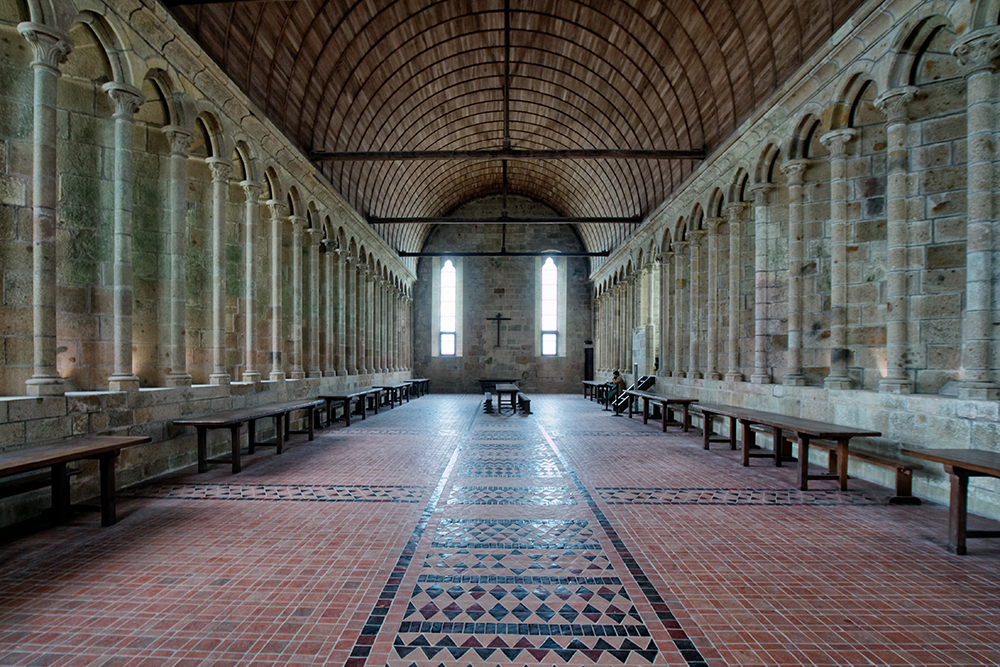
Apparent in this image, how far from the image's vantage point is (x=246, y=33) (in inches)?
372

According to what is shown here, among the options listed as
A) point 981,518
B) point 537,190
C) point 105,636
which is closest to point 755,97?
point 981,518

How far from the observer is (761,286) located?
399 inches

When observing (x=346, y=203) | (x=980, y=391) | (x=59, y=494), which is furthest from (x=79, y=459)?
(x=346, y=203)

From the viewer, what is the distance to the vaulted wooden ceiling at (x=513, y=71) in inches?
381

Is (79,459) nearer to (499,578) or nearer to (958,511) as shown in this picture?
(499,578)

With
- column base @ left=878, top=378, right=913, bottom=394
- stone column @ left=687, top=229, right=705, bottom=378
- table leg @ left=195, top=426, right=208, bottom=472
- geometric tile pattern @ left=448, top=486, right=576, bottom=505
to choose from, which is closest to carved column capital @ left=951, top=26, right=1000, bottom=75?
column base @ left=878, top=378, right=913, bottom=394

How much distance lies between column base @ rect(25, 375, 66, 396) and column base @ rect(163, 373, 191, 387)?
2.00 m

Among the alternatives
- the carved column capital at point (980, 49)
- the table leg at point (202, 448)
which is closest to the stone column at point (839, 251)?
the carved column capital at point (980, 49)

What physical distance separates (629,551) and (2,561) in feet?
16.1

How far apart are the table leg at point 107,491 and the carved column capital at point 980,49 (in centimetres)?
964

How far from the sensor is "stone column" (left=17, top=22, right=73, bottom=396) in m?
5.57

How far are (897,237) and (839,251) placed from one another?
115cm

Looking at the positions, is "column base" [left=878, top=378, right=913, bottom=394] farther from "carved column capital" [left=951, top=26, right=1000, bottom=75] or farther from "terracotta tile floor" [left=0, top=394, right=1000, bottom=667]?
"carved column capital" [left=951, top=26, right=1000, bottom=75]

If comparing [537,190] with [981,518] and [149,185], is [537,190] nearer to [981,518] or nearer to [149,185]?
[149,185]
